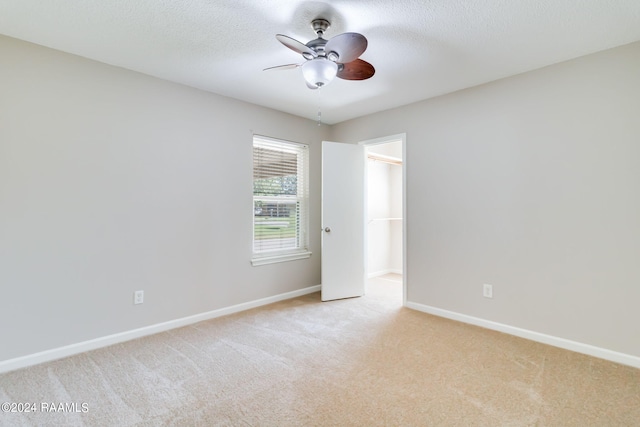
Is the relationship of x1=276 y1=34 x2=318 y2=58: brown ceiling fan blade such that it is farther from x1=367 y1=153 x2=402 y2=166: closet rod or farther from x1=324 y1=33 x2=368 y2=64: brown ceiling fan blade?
x1=367 y1=153 x2=402 y2=166: closet rod

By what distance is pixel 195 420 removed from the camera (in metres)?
1.76

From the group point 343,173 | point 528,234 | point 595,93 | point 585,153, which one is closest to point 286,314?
point 343,173

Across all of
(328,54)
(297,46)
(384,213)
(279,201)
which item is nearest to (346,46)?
(328,54)

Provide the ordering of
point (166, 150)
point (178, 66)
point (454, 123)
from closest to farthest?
point (178, 66)
point (166, 150)
point (454, 123)

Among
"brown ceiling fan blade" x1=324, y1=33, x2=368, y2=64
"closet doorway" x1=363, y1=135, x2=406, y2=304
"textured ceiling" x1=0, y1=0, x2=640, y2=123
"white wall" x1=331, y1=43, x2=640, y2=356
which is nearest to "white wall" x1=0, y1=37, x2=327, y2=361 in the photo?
"textured ceiling" x1=0, y1=0, x2=640, y2=123

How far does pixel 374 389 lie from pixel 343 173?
108 inches

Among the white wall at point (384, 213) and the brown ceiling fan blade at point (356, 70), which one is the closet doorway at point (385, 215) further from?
the brown ceiling fan blade at point (356, 70)

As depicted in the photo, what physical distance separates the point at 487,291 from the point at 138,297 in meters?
3.45

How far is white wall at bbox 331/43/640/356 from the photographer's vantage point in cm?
242

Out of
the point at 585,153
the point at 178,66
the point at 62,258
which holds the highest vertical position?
the point at 178,66

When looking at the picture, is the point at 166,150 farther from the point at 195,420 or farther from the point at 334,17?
the point at 195,420

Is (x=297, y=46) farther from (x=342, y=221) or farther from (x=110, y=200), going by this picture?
(x=342, y=221)

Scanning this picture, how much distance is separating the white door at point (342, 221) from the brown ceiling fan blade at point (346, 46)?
209cm

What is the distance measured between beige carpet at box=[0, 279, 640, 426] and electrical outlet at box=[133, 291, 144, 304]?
1.19ft
